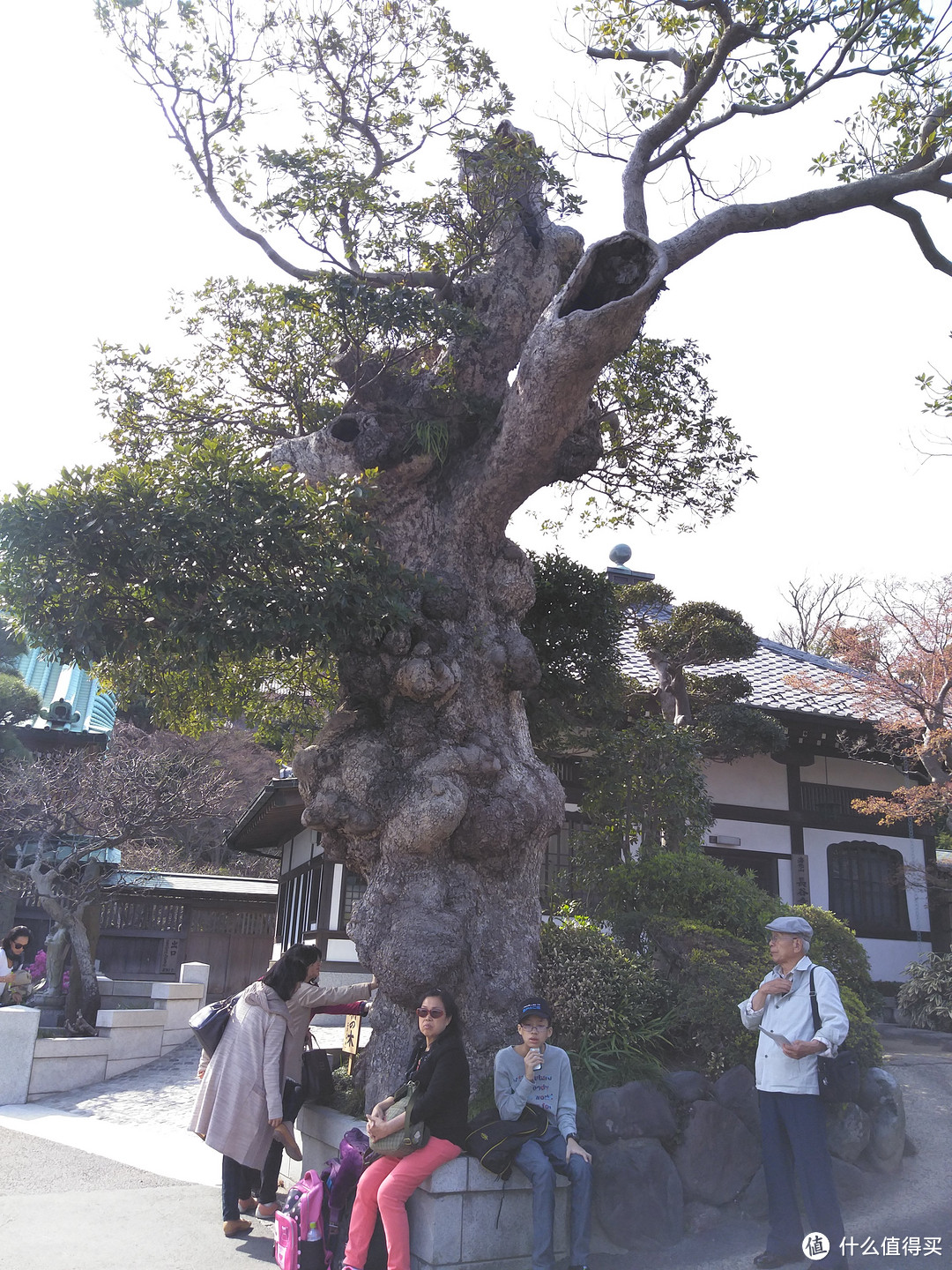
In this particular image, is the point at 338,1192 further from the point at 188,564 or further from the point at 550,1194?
the point at 188,564

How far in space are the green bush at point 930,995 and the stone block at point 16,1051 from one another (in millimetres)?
9850

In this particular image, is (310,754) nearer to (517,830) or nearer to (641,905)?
(517,830)

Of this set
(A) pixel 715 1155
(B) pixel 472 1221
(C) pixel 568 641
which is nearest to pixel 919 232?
(C) pixel 568 641

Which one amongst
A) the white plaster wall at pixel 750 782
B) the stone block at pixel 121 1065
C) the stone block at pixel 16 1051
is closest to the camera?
the stone block at pixel 16 1051

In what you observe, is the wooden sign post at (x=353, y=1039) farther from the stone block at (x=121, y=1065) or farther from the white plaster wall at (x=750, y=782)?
the white plaster wall at (x=750, y=782)

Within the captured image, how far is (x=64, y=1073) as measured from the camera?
1064 cm

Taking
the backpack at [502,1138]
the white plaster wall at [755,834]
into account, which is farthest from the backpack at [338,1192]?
the white plaster wall at [755,834]

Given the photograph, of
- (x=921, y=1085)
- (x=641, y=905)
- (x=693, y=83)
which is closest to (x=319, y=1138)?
(x=641, y=905)

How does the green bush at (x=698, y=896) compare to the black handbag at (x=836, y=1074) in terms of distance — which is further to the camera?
the green bush at (x=698, y=896)

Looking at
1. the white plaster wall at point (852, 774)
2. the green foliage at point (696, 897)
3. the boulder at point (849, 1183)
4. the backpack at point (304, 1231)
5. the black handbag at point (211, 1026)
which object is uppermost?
the white plaster wall at point (852, 774)

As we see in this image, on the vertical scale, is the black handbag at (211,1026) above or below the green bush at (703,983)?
below

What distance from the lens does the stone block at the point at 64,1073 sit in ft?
33.8

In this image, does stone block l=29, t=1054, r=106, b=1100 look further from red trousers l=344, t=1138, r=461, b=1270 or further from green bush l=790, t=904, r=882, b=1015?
green bush l=790, t=904, r=882, b=1015

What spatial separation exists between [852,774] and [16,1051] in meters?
12.0
